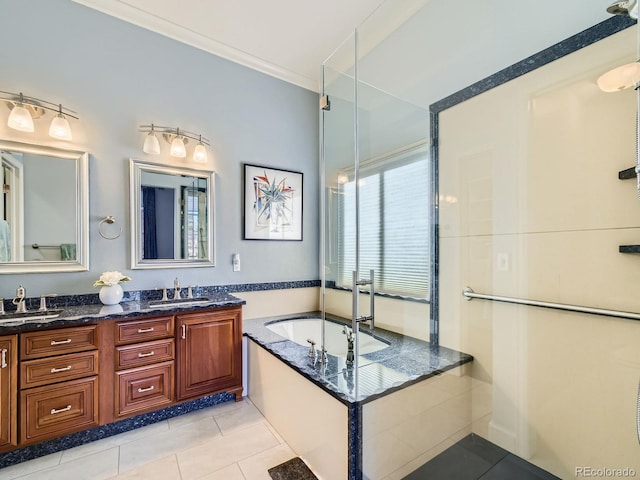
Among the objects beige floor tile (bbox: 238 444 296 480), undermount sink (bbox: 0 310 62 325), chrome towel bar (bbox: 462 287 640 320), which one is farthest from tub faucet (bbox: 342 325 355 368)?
undermount sink (bbox: 0 310 62 325)

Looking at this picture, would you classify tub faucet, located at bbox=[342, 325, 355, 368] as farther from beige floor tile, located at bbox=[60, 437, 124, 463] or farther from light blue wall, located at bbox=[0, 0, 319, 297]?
beige floor tile, located at bbox=[60, 437, 124, 463]

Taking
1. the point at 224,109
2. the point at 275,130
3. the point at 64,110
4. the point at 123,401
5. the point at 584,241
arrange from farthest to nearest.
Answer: the point at 275,130
the point at 224,109
the point at 64,110
the point at 123,401
the point at 584,241

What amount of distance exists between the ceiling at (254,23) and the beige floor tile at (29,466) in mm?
3129

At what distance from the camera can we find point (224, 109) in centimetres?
275

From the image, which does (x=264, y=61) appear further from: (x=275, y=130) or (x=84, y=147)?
(x=84, y=147)

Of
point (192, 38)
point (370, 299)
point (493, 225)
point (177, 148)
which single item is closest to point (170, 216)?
point (177, 148)

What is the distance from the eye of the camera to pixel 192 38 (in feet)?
8.39

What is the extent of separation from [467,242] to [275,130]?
218cm

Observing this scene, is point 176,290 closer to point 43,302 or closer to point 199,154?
point 43,302

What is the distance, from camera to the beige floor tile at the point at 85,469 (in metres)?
1.60

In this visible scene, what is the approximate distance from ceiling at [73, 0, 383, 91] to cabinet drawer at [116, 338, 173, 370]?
2.54 m

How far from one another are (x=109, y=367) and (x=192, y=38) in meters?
2.72

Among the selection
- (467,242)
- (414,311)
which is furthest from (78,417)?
(467,242)

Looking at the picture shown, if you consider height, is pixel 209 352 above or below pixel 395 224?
below
